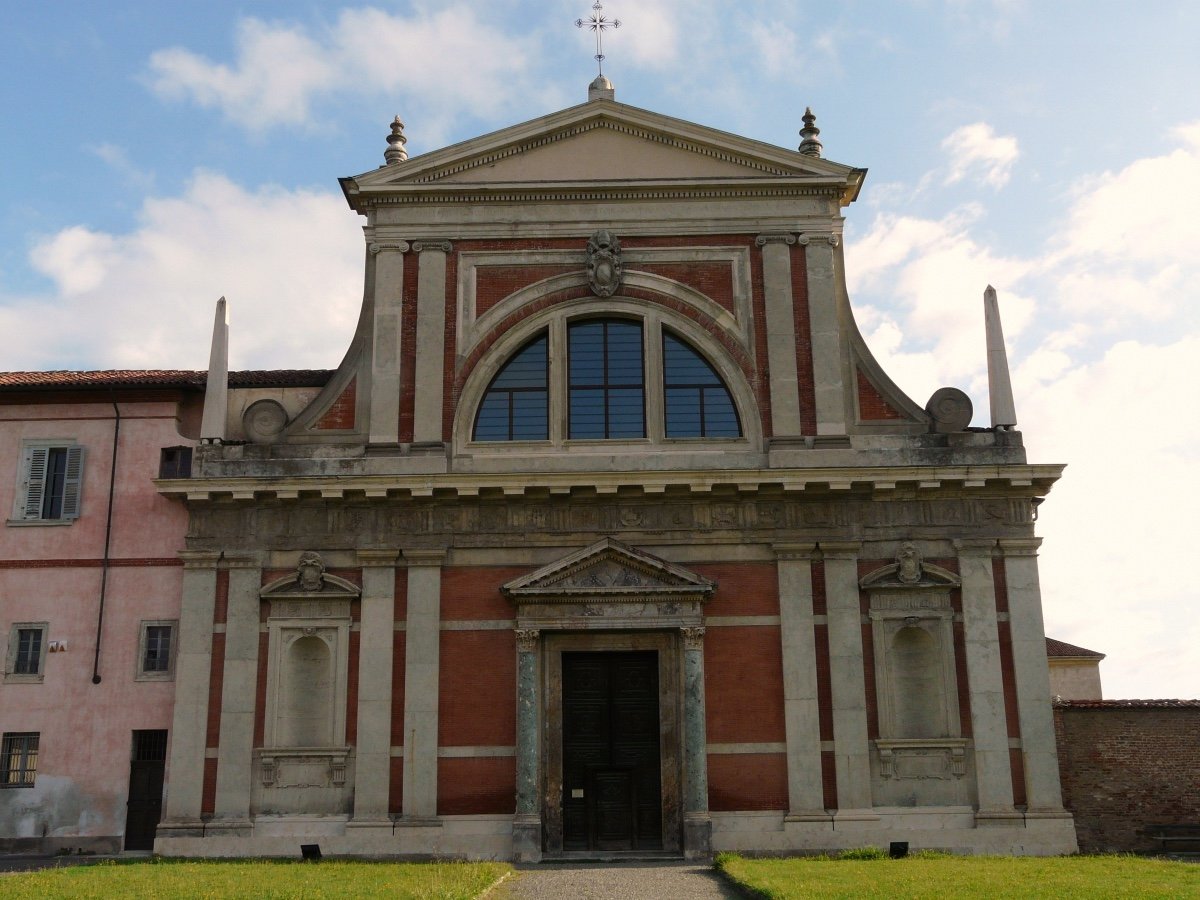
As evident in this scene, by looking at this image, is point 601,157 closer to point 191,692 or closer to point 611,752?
point 611,752

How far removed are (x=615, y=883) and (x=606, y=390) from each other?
848 centimetres

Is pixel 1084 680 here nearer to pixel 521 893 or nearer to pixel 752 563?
pixel 752 563

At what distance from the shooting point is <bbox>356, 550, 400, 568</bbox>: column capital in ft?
65.8

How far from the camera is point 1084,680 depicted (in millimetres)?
35938

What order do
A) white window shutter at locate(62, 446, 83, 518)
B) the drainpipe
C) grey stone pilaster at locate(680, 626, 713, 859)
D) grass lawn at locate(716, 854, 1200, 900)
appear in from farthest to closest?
white window shutter at locate(62, 446, 83, 518) < the drainpipe < grey stone pilaster at locate(680, 626, 713, 859) < grass lawn at locate(716, 854, 1200, 900)

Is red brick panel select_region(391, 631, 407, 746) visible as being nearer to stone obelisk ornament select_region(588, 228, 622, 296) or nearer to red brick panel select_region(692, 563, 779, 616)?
red brick panel select_region(692, 563, 779, 616)

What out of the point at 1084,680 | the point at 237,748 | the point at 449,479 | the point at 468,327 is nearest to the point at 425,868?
the point at 237,748

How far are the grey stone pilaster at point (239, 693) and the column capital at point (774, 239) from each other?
399 inches

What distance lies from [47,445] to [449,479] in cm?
749

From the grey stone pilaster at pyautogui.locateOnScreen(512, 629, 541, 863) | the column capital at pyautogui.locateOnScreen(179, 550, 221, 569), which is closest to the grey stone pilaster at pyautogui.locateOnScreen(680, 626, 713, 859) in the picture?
the grey stone pilaster at pyautogui.locateOnScreen(512, 629, 541, 863)

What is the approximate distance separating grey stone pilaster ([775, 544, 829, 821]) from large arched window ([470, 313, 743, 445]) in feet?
8.06

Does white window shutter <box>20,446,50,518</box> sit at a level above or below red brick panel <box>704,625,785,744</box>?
above

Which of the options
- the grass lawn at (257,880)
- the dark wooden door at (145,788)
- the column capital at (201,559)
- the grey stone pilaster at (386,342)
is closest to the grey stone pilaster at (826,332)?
the grey stone pilaster at (386,342)

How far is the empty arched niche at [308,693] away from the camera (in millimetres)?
19703
